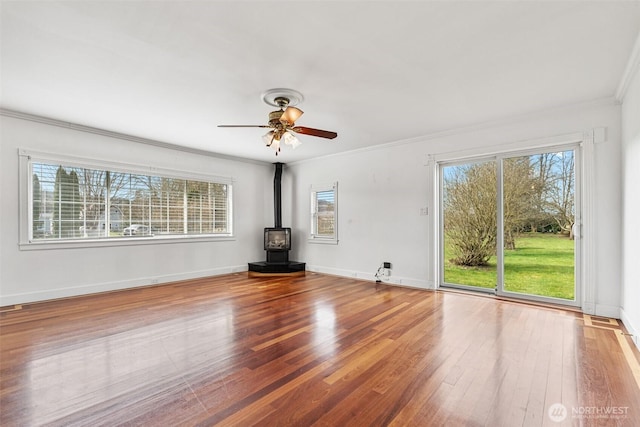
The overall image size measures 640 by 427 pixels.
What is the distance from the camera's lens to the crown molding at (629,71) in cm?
246

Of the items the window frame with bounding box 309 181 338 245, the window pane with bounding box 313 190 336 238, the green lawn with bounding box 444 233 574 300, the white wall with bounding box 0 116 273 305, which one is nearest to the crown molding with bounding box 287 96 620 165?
the window frame with bounding box 309 181 338 245

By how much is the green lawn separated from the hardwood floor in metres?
0.43

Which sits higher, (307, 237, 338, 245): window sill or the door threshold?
(307, 237, 338, 245): window sill

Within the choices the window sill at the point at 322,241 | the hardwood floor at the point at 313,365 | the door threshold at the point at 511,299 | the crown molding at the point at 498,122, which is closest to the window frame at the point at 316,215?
the window sill at the point at 322,241

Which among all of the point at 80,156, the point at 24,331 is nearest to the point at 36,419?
the point at 24,331

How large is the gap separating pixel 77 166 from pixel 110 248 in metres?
1.37

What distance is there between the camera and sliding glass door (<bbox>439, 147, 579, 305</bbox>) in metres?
3.97

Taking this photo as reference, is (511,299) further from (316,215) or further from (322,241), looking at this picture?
(316,215)

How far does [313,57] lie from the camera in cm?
255

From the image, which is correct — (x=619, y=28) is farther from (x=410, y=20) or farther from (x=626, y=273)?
(x=626, y=273)

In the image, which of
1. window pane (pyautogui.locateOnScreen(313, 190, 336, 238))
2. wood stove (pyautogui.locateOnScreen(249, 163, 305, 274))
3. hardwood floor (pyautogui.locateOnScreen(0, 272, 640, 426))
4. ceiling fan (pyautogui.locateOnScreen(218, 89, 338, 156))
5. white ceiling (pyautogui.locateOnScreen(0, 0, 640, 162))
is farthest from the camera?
wood stove (pyautogui.locateOnScreen(249, 163, 305, 274))

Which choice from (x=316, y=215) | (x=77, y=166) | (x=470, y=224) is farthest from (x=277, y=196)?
(x=470, y=224)

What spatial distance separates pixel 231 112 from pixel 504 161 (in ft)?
13.2

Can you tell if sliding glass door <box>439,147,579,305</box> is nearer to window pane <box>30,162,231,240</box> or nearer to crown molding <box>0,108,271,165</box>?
crown molding <box>0,108,271,165</box>
